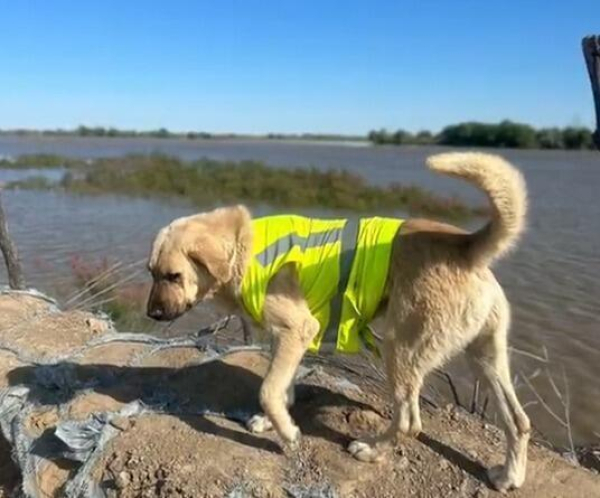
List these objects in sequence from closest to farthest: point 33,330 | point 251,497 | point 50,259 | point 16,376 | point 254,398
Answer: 1. point 251,497
2. point 254,398
3. point 16,376
4. point 33,330
5. point 50,259

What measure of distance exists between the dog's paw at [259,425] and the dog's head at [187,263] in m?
0.98

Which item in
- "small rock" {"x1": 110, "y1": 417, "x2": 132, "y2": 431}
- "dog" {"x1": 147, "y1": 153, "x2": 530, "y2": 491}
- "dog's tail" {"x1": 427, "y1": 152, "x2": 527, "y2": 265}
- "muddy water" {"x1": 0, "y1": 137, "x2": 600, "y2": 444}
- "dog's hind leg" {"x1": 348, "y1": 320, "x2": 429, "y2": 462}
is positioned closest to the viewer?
"dog's tail" {"x1": 427, "y1": 152, "x2": 527, "y2": 265}

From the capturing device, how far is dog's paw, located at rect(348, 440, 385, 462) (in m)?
4.25

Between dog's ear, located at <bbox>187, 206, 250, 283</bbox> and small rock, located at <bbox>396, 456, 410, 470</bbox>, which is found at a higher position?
dog's ear, located at <bbox>187, 206, 250, 283</bbox>

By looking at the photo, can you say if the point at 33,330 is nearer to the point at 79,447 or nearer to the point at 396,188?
the point at 79,447

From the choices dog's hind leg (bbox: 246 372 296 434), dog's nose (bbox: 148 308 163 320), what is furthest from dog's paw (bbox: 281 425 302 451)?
dog's nose (bbox: 148 308 163 320)

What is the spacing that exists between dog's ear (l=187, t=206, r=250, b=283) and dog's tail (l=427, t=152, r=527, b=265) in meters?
1.46

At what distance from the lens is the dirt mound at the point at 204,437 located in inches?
161

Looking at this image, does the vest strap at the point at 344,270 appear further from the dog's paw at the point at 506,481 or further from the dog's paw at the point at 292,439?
the dog's paw at the point at 506,481

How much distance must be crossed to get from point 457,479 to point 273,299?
5.47 feet

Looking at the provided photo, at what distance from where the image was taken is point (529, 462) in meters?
4.32

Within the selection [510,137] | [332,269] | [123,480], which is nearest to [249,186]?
[332,269]

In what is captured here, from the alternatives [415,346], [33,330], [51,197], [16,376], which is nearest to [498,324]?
[415,346]

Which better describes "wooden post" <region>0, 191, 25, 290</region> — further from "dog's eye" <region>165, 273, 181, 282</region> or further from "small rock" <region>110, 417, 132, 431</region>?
"dog's eye" <region>165, 273, 181, 282</region>
